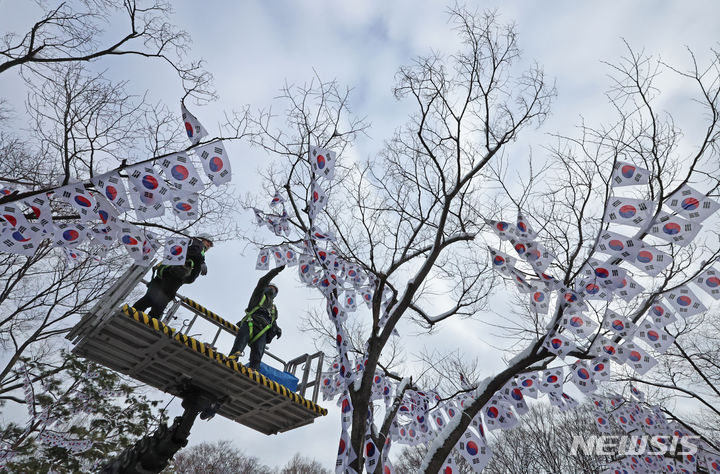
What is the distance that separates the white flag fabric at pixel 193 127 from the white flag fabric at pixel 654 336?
6912 millimetres

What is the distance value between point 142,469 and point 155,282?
2.66 meters

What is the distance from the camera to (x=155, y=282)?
628 cm

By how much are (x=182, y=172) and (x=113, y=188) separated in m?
0.83

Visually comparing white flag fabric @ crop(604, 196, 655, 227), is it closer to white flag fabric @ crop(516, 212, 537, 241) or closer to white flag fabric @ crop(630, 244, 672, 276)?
white flag fabric @ crop(630, 244, 672, 276)

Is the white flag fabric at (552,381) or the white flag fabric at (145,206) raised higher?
the white flag fabric at (552,381)

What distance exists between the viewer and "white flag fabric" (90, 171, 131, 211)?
188 inches

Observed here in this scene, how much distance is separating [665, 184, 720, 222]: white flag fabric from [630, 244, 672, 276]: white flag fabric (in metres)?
0.53

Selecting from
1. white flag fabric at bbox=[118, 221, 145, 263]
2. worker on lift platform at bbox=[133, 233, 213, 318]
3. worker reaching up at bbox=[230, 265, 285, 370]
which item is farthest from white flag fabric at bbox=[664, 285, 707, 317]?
white flag fabric at bbox=[118, 221, 145, 263]

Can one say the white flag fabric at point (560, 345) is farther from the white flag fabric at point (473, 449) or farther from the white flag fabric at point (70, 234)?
the white flag fabric at point (70, 234)

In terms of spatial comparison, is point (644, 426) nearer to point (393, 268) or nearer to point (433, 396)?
point (433, 396)

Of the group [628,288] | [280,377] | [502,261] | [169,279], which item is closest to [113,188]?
[169,279]

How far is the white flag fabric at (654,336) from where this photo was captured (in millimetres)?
5926

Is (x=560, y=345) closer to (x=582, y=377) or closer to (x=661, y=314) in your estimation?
(x=582, y=377)

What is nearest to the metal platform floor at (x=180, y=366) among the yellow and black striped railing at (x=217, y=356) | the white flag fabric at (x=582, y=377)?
the yellow and black striped railing at (x=217, y=356)
